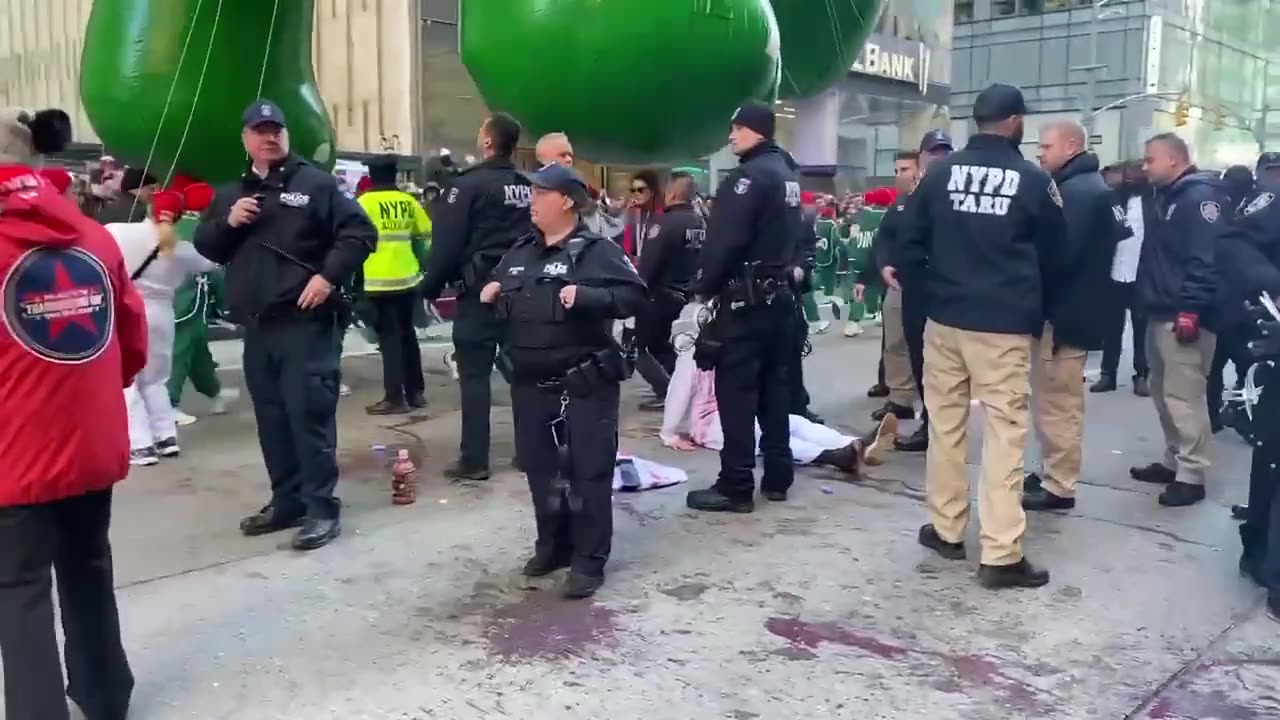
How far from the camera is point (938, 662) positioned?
147 inches

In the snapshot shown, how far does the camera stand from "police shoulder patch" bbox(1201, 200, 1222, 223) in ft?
18.8

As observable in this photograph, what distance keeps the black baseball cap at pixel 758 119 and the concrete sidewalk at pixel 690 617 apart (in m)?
1.79

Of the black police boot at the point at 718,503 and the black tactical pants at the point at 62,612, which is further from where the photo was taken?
the black police boot at the point at 718,503

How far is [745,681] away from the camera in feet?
11.7

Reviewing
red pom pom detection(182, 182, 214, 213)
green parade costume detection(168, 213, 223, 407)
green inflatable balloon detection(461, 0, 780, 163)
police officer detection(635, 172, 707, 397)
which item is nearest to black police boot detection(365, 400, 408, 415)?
green parade costume detection(168, 213, 223, 407)

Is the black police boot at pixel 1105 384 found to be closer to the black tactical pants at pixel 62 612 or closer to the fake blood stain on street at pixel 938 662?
the fake blood stain on street at pixel 938 662

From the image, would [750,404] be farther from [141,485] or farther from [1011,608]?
[141,485]

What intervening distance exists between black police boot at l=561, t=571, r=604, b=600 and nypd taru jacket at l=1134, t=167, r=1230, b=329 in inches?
134

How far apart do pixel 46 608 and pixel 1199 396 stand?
17.0 ft

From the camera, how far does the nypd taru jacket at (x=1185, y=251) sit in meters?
5.64

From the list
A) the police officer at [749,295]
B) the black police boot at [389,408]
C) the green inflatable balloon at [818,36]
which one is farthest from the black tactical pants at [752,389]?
the black police boot at [389,408]

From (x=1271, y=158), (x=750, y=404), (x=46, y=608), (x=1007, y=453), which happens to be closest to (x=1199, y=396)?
(x=1271, y=158)

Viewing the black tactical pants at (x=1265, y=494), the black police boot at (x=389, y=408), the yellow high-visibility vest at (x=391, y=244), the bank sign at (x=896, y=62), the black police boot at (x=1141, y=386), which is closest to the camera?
the black tactical pants at (x=1265, y=494)

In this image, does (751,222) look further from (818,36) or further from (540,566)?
(540,566)
